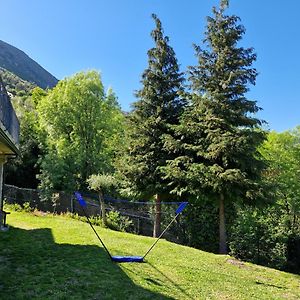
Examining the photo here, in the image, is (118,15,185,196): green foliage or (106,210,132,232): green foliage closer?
(118,15,185,196): green foliage

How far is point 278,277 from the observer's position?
1137 centimetres

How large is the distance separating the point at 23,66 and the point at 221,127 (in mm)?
124622

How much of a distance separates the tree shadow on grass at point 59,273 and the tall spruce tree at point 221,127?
5520 millimetres

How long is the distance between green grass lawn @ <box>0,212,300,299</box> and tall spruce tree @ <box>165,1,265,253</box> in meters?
2.78

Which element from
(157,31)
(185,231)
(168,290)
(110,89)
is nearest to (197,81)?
(157,31)

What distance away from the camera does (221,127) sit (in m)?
14.8

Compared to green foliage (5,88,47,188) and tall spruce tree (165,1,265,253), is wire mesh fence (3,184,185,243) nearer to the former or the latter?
tall spruce tree (165,1,265,253)

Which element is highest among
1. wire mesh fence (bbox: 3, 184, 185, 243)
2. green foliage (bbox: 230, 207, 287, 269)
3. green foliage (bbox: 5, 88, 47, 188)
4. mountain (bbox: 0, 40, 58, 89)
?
mountain (bbox: 0, 40, 58, 89)

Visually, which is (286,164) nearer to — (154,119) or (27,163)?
(154,119)

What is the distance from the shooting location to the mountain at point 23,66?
116625 mm

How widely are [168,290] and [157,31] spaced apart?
13.6 m

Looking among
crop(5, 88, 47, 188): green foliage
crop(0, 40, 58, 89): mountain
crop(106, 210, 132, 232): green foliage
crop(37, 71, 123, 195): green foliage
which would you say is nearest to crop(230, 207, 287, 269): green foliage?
crop(106, 210, 132, 232): green foliage

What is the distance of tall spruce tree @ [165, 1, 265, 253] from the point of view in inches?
545

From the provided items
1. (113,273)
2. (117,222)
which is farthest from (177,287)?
(117,222)
